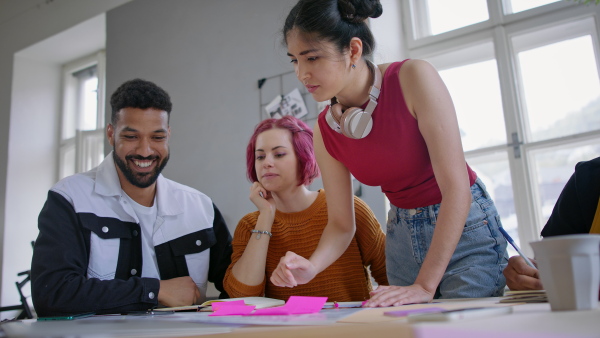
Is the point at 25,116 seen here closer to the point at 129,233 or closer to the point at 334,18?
the point at 129,233

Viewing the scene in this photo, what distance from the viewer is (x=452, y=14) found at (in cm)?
297

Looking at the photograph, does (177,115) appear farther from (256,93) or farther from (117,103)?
(117,103)

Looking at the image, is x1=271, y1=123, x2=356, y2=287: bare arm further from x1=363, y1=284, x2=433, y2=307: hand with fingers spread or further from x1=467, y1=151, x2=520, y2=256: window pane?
x1=467, y1=151, x2=520, y2=256: window pane

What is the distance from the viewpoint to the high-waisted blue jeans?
42.7 inches

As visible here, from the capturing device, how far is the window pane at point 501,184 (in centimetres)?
260

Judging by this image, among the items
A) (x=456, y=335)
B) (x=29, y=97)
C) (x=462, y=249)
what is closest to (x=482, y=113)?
(x=462, y=249)

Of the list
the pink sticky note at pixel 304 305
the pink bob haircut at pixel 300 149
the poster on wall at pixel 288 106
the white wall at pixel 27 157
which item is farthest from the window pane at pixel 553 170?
the white wall at pixel 27 157

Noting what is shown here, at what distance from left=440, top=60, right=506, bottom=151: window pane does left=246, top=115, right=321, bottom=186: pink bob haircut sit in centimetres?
126

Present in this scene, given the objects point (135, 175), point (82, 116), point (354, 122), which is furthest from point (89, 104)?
point (354, 122)

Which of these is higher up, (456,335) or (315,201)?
(315,201)

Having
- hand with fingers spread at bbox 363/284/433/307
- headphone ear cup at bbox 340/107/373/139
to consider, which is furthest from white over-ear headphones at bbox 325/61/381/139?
hand with fingers spread at bbox 363/284/433/307

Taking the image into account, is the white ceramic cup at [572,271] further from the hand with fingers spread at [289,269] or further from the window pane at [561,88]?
the window pane at [561,88]

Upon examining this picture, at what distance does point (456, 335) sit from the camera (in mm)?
373

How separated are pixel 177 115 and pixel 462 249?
9.20 feet
